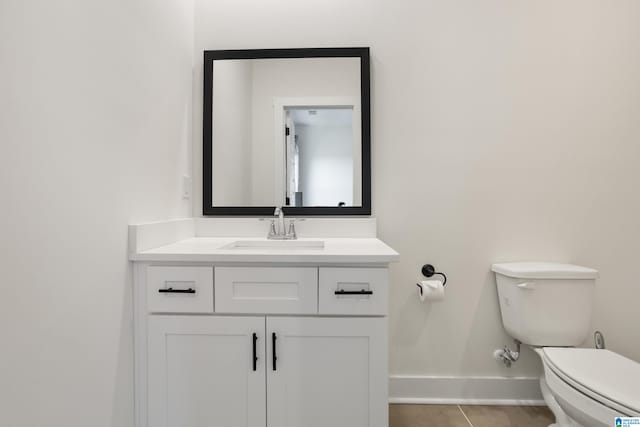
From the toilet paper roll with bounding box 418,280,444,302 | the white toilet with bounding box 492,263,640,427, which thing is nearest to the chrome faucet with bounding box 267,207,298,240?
the toilet paper roll with bounding box 418,280,444,302

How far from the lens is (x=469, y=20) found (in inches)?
69.3

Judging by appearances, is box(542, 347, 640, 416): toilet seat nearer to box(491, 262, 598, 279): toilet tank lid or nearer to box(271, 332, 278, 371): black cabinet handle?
box(491, 262, 598, 279): toilet tank lid

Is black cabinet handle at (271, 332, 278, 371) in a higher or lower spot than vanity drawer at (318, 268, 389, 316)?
lower

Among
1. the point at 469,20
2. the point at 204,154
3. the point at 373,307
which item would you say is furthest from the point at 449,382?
the point at 469,20

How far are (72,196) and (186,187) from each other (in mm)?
813

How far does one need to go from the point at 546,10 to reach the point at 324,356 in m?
1.95

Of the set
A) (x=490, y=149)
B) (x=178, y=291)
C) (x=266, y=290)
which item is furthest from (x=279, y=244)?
(x=490, y=149)

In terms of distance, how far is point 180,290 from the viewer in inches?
48.3

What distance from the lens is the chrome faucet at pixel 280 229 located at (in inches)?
68.2

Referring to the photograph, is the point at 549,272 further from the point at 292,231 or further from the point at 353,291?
the point at 292,231

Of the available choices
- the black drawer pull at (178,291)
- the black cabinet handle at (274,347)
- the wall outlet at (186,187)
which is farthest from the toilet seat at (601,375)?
the wall outlet at (186,187)

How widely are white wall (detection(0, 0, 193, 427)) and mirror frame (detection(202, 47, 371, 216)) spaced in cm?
40

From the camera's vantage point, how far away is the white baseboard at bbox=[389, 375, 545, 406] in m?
1.74

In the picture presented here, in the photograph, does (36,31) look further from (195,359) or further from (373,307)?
(373,307)
